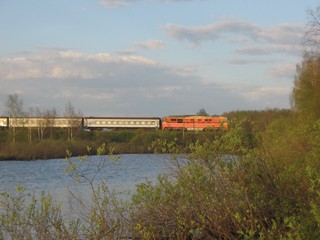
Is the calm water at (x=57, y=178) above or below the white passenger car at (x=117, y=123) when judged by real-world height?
below

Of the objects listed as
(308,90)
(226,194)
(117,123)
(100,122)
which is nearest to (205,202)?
(226,194)

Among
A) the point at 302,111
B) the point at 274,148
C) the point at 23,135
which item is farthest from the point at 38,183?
the point at 23,135

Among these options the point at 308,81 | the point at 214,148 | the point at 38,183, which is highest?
the point at 308,81

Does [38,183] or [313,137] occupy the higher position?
[313,137]

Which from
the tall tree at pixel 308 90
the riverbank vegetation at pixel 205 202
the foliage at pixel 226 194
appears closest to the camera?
the riverbank vegetation at pixel 205 202

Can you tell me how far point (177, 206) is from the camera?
8.60 metres

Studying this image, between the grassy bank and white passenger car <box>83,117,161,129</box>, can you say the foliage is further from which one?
white passenger car <box>83,117,161,129</box>

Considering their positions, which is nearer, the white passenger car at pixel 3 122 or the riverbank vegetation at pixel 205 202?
the riverbank vegetation at pixel 205 202

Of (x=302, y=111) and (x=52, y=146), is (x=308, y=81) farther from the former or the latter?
(x=52, y=146)

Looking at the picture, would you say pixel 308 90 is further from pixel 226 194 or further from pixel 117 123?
pixel 117 123

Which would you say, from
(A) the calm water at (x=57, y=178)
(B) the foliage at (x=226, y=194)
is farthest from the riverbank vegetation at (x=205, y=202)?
(A) the calm water at (x=57, y=178)

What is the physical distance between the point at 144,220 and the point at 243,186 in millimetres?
1598

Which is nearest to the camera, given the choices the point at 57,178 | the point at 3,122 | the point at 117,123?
the point at 57,178

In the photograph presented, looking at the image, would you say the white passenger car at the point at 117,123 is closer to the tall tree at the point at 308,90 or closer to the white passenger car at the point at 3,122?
the white passenger car at the point at 3,122
